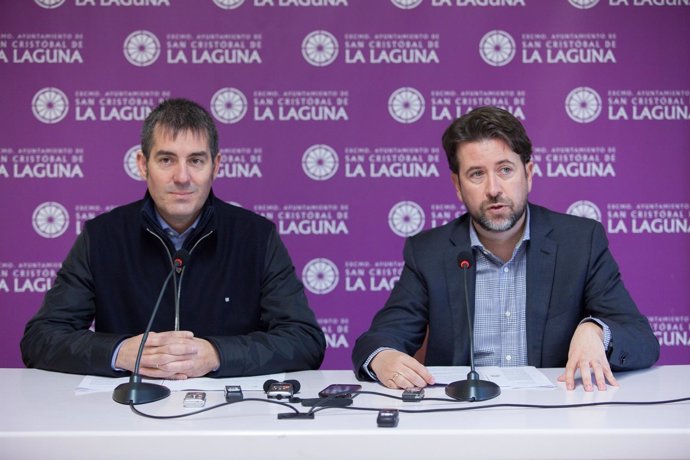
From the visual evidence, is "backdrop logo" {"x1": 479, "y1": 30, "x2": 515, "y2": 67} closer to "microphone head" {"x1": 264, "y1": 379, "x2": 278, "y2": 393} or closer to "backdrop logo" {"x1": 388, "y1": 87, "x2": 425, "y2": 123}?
"backdrop logo" {"x1": 388, "y1": 87, "x2": 425, "y2": 123}

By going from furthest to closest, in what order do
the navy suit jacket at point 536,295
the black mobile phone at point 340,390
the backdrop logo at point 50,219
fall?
the backdrop logo at point 50,219
the navy suit jacket at point 536,295
the black mobile phone at point 340,390

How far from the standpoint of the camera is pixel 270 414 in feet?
5.48

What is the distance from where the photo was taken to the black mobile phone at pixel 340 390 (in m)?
1.83

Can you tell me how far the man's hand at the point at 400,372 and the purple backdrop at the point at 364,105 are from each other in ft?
6.08

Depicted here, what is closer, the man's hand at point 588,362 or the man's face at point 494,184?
the man's hand at point 588,362

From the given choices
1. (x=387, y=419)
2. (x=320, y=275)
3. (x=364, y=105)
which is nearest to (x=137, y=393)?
(x=387, y=419)

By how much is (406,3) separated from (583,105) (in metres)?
1.03

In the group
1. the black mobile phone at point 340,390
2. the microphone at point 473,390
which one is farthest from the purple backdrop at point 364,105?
the microphone at point 473,390

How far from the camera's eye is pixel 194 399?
1.74 metres

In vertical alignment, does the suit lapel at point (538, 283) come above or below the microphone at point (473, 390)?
above

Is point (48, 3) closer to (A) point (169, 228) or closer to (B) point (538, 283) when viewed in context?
(A) point (169, 228)

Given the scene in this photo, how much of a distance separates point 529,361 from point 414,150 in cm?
168

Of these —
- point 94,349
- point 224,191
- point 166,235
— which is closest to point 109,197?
point 224,191

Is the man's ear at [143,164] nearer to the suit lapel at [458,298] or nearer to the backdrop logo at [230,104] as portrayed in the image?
the suit lapel at [458,298]
